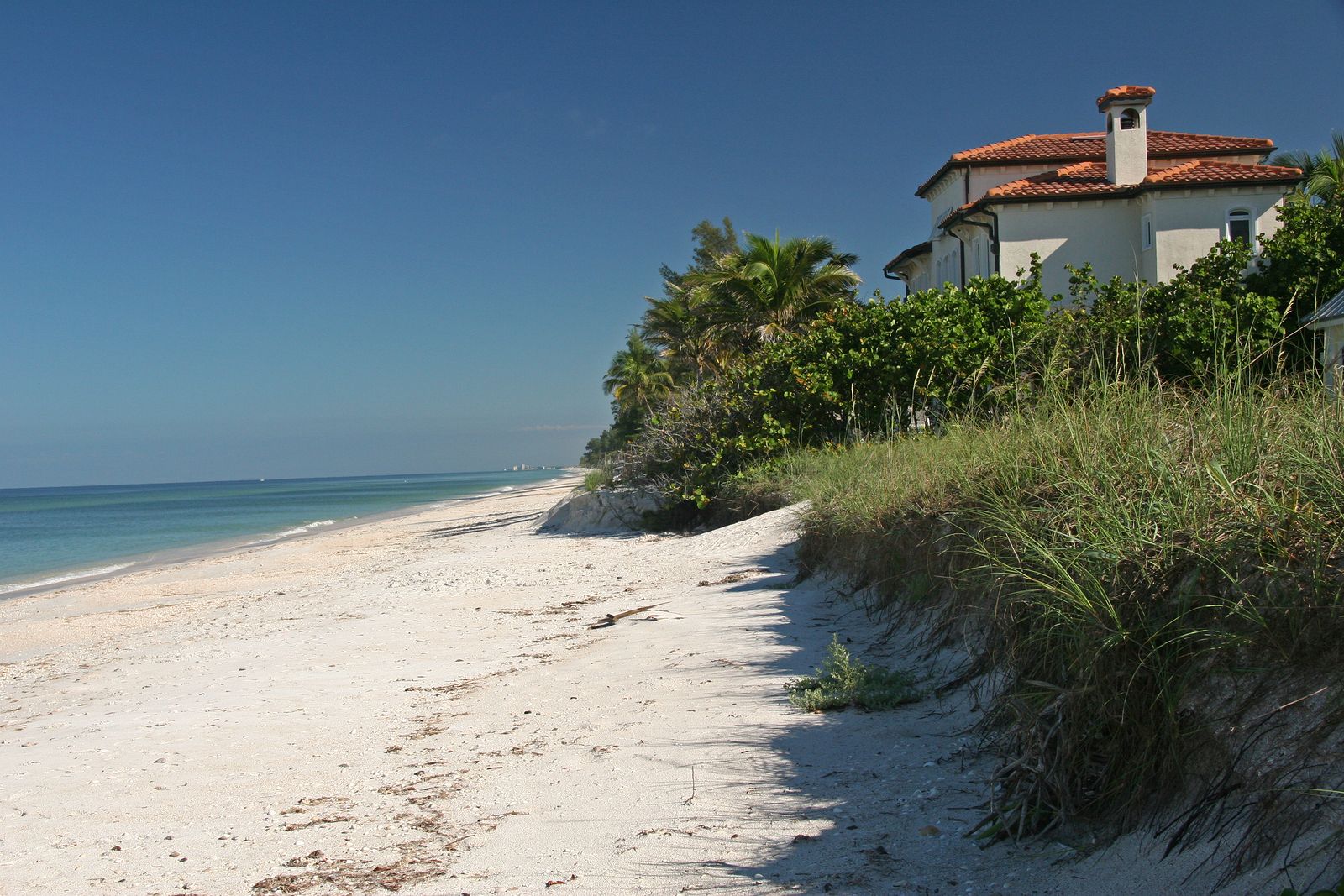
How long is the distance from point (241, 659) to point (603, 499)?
15.4 m

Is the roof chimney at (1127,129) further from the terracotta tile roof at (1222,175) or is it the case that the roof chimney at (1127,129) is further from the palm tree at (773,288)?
the palm tree at (773,288)

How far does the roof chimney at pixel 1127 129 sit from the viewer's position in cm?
2344

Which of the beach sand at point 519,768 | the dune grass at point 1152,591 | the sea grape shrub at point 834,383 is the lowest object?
the beach sand at point 519,768

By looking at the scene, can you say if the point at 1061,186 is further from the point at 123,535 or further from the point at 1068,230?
the point at 123,535

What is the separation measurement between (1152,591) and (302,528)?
41.1m

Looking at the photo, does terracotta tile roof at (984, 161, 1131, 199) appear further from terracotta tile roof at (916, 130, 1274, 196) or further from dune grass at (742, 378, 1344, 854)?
dune grass at (742, 378, 1344, 854)

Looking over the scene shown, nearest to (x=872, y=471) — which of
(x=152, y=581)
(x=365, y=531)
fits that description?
(x=152, y=581)

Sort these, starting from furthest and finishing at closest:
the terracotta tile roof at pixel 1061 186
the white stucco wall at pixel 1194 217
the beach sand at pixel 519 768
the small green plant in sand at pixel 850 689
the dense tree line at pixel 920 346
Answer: the terracotta tile roof at pixel 1061 186 < the white stucco wall at pixel 1194 217 < the dense tree line at pixel 920 346 < the small green plant in sand at pixel 850 689 < the beach sand at pixel 519 768

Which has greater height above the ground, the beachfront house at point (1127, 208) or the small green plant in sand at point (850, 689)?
the beachfront house at point (1127, 208)

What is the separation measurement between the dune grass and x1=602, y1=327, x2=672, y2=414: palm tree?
127 ft

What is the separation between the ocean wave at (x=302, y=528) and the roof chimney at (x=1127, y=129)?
29347mm

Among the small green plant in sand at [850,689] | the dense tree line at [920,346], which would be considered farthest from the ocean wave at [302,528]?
the small green plant in sand at [850,689]

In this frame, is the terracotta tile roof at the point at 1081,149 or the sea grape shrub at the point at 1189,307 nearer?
the sea grape shrub at the point at 1189,307

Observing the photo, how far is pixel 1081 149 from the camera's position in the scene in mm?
27750
